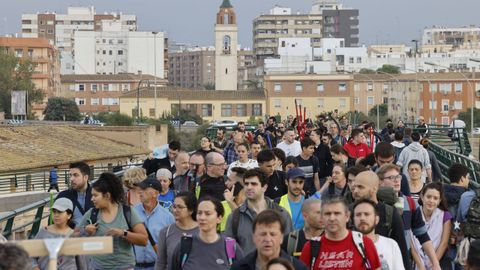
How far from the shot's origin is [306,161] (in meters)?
16.5

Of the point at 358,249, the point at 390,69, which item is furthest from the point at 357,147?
the point at 390,69

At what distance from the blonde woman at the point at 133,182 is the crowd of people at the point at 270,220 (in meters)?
0.01

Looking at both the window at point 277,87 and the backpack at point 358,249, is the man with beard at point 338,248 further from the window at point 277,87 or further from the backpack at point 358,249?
the window at point 277,87

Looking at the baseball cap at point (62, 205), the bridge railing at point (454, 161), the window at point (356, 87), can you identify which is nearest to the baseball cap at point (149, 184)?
the baseball cap at point (62, 205)

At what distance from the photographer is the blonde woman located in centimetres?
1255

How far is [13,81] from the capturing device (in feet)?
425

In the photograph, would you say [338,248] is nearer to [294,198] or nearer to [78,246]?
[294,198]

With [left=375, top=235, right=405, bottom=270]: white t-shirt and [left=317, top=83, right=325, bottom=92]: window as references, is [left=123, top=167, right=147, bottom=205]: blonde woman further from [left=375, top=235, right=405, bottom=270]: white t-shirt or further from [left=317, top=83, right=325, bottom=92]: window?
[left=317, top=83, right=325, bottom=92]: window

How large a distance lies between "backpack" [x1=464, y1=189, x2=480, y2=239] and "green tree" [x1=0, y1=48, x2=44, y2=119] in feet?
384

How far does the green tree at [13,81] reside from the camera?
12862 centimetres

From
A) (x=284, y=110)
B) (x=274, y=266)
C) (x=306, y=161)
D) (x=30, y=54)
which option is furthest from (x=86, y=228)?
(x=30, y=54)

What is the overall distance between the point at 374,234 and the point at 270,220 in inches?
45.1

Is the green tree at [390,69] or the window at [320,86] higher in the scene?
the green tree at [390,69]

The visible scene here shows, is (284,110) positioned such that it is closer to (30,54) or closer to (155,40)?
(30,54)
